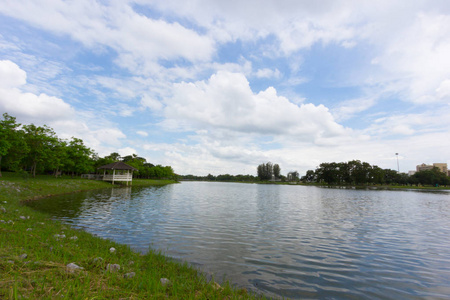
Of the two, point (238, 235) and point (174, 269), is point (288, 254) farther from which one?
point (174, 269)

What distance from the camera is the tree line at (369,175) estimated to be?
12925 cm

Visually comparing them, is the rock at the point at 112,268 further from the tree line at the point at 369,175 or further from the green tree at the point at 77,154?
the tree line at the point at 369,175

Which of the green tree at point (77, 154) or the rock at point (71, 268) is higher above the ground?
the green tree at point (77, 154)

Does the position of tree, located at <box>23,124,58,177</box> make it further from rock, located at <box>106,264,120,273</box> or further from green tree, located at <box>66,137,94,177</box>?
rock, located at <box>106,264,120,273</box>

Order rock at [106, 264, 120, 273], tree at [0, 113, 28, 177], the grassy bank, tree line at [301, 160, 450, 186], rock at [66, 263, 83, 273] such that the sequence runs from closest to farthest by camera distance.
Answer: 1. the grassy bank
2. rock at [66, 263, 83, 273]
3. rock at [106, 264, 120, 273]
4. tree at [0, 113, 28, 177]
5. tree line at [301, 160, 450, 186]

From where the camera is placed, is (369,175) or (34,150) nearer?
(34,150)

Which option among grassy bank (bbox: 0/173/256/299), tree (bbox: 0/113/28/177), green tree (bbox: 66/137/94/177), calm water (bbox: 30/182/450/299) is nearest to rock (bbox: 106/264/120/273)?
grassy bank (bbox: 0/173/256/299)

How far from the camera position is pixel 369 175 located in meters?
130

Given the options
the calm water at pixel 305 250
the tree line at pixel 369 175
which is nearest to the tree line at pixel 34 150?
the calm water at pixel 305 250

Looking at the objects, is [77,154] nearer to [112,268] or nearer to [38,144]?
[38,144]

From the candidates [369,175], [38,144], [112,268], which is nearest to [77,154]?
[38,144]

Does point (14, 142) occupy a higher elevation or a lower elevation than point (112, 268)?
higher

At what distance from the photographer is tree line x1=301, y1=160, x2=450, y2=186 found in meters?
129

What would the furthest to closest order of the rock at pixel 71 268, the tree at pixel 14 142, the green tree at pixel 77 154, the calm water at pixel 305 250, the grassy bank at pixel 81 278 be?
the green tree at pixel 77 154 → the tree at pixel 14 142 → the calm water at pixel 305 250 → the rock at pixel 71 268 → the grassy bank at pixel 81 278
